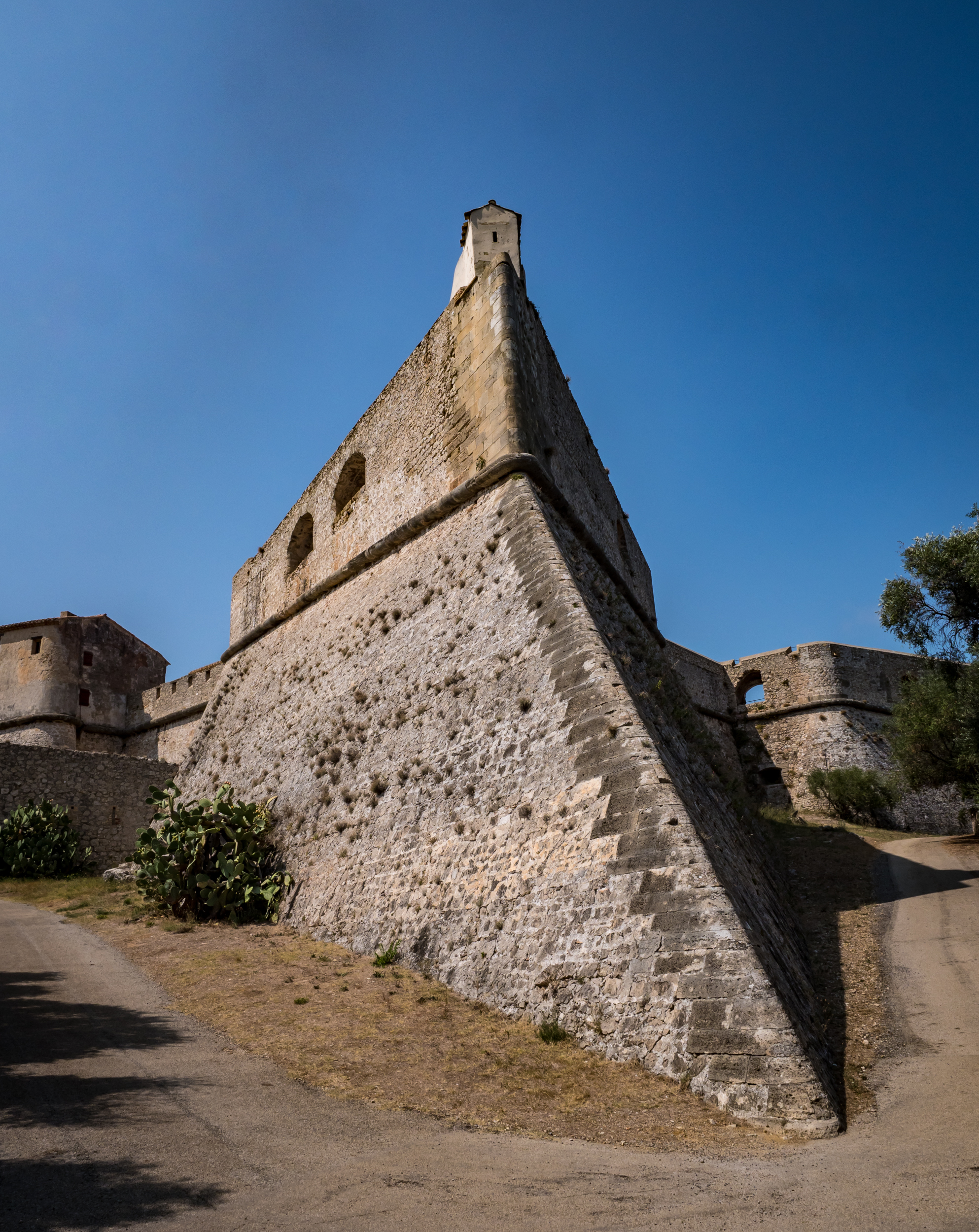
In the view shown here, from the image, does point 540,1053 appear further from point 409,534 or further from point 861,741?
point 861,741

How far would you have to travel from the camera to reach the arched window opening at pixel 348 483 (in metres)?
15.2

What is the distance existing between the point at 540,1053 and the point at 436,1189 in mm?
2161

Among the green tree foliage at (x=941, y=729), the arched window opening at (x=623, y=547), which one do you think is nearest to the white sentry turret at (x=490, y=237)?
the arched window opening at (x=623, y=547)

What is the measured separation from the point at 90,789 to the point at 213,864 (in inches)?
290

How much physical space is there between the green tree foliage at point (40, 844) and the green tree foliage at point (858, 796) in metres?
19.3

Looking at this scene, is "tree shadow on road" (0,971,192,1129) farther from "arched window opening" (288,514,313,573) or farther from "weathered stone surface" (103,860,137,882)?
"arched window opening" (288,514,313,573)

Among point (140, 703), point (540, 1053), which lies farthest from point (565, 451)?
point (140, 703)

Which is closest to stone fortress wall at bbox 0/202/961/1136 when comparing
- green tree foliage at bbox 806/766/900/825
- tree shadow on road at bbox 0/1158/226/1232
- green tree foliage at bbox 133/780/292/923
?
green tree foliage at bbox 133/780/292/923

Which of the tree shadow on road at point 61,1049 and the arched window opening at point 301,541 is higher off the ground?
the arched window opening at point 301,541

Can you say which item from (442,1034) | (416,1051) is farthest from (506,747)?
(416,1051)

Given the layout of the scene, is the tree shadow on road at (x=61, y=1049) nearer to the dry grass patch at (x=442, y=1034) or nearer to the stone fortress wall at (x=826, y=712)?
the dry grass patch at (x=442, y=1034)

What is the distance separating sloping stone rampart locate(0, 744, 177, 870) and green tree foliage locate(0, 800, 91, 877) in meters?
0.31

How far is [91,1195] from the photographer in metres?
3.06

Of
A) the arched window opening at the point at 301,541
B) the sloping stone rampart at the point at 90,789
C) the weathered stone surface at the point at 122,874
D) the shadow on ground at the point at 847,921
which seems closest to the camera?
the shadow on ground at the point at 847,921
